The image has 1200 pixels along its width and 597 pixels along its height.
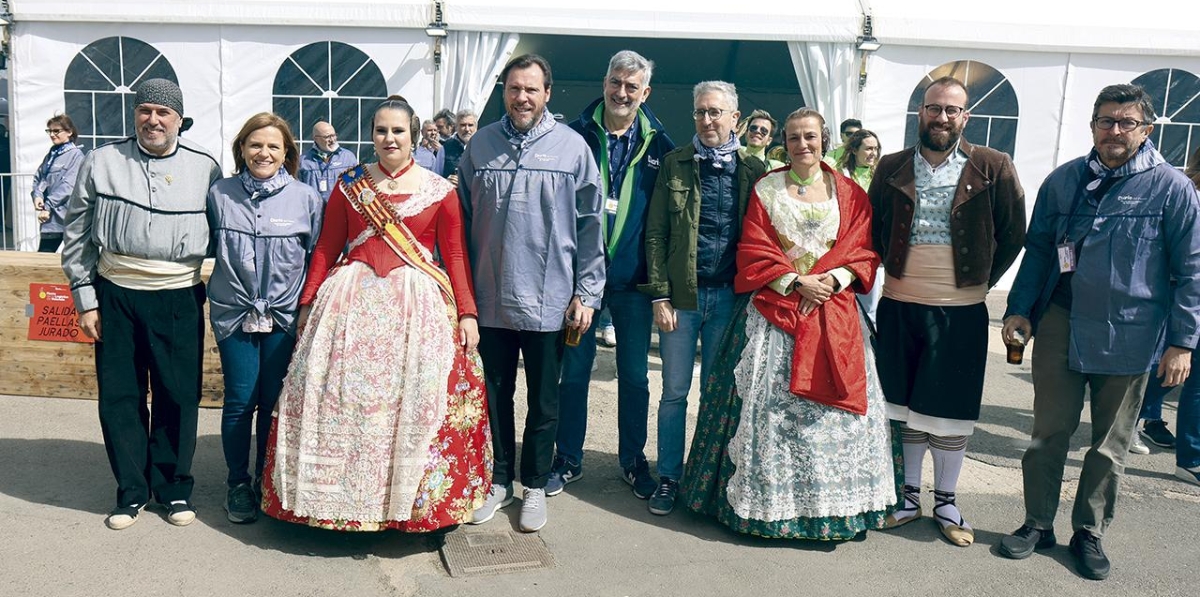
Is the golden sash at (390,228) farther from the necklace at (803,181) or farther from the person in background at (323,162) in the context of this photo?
the person in background at (323,162)

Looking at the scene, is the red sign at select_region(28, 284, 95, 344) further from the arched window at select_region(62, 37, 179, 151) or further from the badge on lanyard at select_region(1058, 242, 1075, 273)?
the badge on lanyard at select_region(1058, 242, 1075, 273)

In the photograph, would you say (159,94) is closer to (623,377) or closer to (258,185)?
(258,185)

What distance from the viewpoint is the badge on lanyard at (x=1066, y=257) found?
3611mm

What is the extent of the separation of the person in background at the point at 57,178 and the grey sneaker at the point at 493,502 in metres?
5.98

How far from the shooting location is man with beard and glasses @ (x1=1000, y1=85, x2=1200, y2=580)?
3.48 metres

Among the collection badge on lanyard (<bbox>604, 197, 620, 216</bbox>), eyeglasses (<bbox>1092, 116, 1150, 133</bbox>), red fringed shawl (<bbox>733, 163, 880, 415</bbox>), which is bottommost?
red fringed shawl (<bbox>733, 163, 880, 415</bbox>)

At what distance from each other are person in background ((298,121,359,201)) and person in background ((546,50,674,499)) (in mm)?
3467

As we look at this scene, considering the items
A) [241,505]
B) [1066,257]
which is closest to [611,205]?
[1066,257]

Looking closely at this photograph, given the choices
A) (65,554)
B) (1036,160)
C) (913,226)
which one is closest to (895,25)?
(1036,160)

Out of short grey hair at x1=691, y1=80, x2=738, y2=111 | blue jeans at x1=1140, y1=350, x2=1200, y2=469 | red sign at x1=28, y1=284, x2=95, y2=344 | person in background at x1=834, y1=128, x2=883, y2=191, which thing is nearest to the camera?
short grey hair at x1=691, y1=80, x2=738, y2=111

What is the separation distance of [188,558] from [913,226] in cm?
318

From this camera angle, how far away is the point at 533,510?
388 cm

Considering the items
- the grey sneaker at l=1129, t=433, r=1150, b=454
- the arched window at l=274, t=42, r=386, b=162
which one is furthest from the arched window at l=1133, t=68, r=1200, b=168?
the arched window at l=274, t=42, r=386, b=162

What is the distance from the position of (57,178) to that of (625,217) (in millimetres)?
6317
